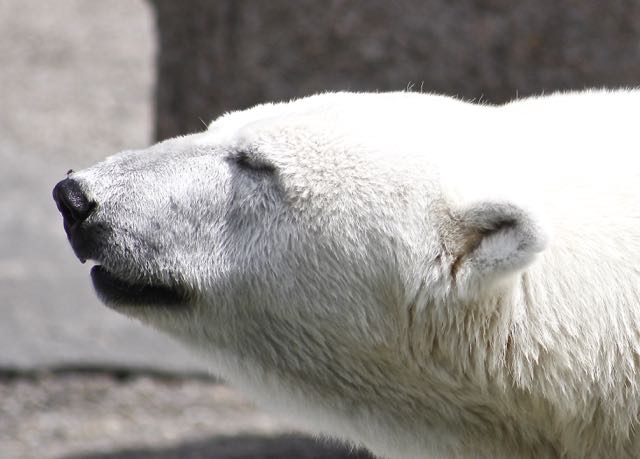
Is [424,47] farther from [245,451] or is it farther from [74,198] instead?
[74,198]

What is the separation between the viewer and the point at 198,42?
4387 millimetres

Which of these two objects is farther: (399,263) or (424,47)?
(424,47)

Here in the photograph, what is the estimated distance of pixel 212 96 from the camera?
4.30 m

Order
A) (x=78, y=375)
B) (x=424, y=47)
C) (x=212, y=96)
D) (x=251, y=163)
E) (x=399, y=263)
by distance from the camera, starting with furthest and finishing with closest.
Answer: (x=78, y=375)
(x=212, y=96)
(x=424, y=47)
(x=251, y=163)
(x=399, y=263)

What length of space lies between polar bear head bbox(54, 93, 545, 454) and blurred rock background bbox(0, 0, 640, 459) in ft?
2.50

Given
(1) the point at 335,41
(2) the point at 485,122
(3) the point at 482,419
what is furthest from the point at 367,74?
(3) the point at 482,419

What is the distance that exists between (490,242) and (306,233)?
16.1 inches

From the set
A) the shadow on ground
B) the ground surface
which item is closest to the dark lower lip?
the ground surface

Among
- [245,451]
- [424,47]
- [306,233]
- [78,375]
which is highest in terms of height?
[424,47]

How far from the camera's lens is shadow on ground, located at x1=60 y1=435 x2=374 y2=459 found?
171 inches

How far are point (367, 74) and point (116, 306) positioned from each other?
1.96 metres

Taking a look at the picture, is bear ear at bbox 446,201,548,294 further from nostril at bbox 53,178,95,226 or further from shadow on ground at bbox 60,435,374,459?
shadow on ground at bbox 60,435,374,459

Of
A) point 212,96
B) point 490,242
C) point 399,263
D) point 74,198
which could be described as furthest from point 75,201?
point 212,96

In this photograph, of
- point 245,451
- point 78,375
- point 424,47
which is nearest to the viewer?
point 424,47
